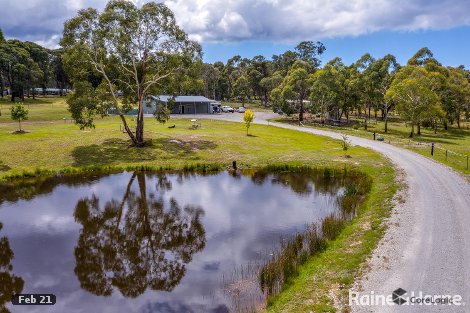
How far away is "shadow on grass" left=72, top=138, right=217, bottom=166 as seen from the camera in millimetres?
42500

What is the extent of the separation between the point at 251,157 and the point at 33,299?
30620 mm

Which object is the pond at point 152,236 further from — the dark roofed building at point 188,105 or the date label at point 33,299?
the dark roofed building at point 188,105

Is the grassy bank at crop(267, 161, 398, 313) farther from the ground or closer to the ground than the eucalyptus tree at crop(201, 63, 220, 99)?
closer to the ground

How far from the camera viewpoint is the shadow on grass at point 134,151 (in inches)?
1673

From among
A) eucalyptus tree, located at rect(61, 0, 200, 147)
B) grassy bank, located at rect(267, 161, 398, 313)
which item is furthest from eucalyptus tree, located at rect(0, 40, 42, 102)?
grassy bank, located at rect(267, 161, 398, 313)

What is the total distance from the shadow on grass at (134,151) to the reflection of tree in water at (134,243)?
13.4 metres

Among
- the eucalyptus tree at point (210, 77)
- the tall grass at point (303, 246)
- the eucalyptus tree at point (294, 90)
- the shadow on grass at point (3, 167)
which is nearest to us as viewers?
the tall grass at point (303, 246)

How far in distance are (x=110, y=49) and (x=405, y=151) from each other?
39.5 meters

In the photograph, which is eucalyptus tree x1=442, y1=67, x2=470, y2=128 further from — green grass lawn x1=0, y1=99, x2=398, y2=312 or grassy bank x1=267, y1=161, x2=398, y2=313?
grassy bank x1=267, y1=161, x2=398, y2=313

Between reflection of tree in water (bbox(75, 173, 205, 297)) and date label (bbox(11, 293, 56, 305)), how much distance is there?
59.8 inches

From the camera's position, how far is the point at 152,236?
865 inches

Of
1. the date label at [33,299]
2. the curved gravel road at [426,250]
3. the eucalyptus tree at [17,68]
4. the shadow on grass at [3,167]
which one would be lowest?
the date label at [33,299]

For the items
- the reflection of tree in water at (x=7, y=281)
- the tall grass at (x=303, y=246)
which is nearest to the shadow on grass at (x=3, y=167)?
the reflection of tree in water at (x=7, y=281)

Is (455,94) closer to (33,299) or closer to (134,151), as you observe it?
(134,151)
